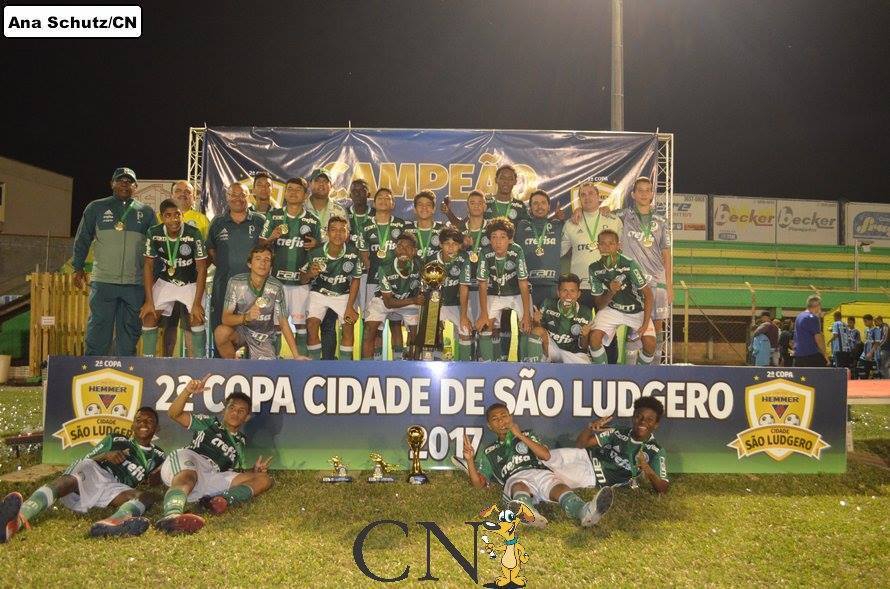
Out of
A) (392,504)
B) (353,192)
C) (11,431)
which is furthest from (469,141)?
(11,431)

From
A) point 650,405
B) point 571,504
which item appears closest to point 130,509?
point 571,504

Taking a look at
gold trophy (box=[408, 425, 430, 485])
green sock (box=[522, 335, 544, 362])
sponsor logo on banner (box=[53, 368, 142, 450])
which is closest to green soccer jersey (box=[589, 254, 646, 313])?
green sock (box=[522, 335, 544, 362])

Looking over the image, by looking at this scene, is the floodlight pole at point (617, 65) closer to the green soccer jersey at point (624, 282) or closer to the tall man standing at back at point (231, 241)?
the green soccer jersey at point (624, 282)

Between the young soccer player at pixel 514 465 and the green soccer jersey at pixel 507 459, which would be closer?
the young soccer player at pixel 514 465

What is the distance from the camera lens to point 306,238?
25.9ft

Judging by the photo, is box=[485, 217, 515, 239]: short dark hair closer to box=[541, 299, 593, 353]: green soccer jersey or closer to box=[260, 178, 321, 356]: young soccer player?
box=[541, 299, 593, 353]: green soccer jersey

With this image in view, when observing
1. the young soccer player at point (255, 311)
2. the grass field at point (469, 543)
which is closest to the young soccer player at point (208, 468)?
the grass field at point (469, 543)

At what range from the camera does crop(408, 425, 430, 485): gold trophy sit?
18.7 ft

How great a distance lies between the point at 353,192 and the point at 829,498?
671 centimetres

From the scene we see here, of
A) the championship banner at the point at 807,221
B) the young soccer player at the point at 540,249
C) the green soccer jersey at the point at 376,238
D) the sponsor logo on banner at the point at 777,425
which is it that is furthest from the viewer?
the championship banner at the point at 807,221

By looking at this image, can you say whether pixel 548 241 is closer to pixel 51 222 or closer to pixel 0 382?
pixel 0 382

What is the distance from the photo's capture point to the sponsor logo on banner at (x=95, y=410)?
235 inches

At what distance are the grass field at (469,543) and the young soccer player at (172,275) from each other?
2.15 metres

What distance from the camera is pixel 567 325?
7.75 m
